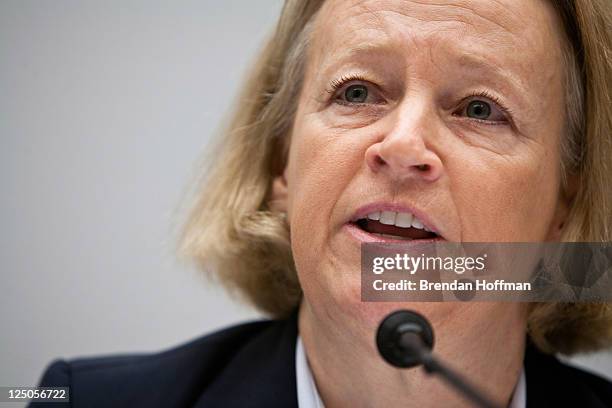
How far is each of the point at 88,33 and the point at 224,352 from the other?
963 mm

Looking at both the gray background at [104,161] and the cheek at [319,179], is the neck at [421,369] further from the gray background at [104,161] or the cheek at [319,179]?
the gray background at [104,161]

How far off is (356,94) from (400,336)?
0.52m

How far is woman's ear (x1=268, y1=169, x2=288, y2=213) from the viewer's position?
4.55 feet

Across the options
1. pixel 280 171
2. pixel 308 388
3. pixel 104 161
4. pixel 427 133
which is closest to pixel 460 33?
pixel 427 133

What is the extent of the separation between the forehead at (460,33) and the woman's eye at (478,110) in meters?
0.07

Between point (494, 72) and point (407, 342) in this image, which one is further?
point (494, 72)

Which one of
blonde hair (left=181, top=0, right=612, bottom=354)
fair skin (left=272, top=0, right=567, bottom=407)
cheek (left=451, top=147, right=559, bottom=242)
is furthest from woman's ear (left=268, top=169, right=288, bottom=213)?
cheek (left=451, top=147, right=559, bottom=242)

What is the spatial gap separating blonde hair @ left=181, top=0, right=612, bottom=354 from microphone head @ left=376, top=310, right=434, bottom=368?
0.60 metres

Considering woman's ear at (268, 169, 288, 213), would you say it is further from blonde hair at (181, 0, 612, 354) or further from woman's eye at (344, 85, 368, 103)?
woman's eye at (344, 85, 368, 103)

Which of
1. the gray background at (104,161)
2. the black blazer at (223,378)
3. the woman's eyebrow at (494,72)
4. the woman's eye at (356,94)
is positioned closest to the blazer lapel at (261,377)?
the black blazer at (223,378)

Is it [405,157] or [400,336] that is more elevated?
[405,157]

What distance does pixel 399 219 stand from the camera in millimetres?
1011

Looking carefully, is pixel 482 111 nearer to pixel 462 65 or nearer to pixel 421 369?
pixel 462 65

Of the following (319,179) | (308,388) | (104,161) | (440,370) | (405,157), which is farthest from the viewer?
(104,161)
